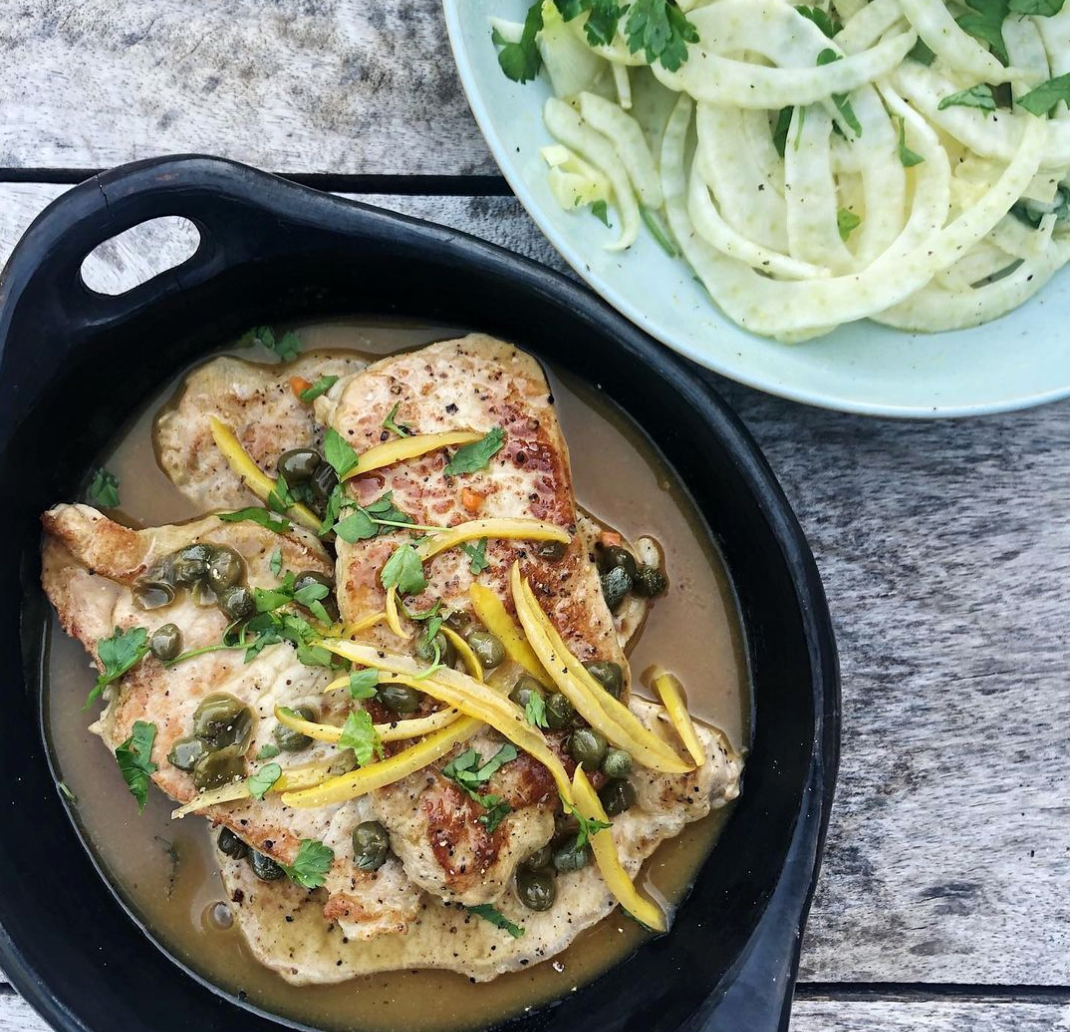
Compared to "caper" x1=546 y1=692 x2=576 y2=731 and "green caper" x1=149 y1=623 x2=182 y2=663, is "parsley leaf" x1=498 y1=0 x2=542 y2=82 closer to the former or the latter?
"caper" x1=546 y1=692 x2=576 y2=731

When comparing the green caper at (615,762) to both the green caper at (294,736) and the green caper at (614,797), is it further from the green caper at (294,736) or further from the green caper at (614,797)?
the green caper at (294,736)

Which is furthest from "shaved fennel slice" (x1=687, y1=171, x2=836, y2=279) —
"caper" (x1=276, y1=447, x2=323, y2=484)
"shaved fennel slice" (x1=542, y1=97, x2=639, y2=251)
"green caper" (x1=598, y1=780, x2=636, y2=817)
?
"green caper" (x1=598, y1=780, x2=636, y2=817)

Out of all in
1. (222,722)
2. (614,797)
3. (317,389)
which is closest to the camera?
(222,722)

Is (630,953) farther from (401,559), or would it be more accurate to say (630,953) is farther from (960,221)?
(960,221)

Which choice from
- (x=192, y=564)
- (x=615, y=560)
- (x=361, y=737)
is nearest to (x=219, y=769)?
(x=361, y=737)

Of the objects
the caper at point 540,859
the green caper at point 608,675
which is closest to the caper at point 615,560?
the green caper at point 608,675

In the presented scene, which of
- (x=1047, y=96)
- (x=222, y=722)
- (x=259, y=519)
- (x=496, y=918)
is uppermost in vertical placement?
(x=1047, y=96)

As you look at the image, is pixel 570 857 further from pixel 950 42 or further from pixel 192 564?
pixel 950 42
